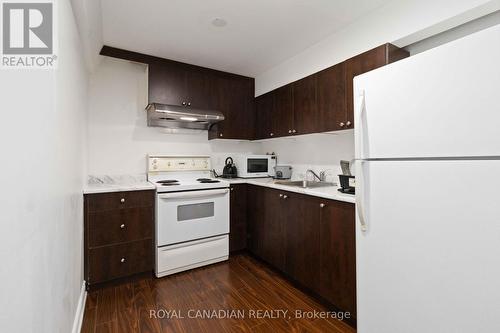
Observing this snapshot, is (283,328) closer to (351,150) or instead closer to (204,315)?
(204,315)

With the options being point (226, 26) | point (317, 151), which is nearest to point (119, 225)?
point (226, 26)

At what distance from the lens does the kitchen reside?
2.87ft

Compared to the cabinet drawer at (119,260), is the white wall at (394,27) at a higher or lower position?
higher

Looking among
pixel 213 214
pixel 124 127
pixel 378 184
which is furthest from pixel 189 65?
pixel 378 184

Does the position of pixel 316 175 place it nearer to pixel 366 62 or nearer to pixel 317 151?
pixel 317 151

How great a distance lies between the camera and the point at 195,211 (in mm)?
2537

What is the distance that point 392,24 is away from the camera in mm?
1715

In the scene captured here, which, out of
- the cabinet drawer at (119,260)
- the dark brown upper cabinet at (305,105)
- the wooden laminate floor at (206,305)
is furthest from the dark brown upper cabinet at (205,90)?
the wooden laminate floor at (206,305)

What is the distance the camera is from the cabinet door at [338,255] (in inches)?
64.2

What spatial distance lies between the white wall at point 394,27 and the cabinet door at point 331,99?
17 centimetres

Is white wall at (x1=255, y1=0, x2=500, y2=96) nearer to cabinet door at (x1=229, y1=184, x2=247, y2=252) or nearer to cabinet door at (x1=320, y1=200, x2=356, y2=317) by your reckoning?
cabinet door at (x1=320, y1=200, x2=356, y2=317)

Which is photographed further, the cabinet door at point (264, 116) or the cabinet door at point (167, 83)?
the cabinet door at point (264, 116)

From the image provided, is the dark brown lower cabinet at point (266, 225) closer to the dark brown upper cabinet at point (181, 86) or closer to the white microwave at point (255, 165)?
the white microwave at point (255, 165)

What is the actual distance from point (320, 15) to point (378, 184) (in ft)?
4.96
